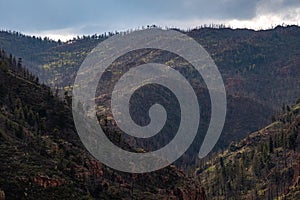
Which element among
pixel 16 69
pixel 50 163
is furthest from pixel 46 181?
pixel 16 69

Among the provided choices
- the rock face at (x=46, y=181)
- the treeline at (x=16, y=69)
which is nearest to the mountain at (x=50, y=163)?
the rock face at (x=46, y=181)

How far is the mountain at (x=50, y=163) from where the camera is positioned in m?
78.6

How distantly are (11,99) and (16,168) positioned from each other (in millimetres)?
36422

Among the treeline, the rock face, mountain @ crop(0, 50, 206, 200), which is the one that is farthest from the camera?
the treeline

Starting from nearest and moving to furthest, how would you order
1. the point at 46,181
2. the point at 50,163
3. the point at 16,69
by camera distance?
1. the point at 46,181
2. the point at 50,163
3. the point at 16,69

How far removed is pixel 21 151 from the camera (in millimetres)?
87188

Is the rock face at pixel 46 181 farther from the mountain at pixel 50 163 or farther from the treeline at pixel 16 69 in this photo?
the treeline at pixel 16 69

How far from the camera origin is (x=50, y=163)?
88.1m

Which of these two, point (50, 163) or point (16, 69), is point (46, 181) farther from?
point (16, 69)

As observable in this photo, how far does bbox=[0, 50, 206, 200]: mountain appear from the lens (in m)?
78.6

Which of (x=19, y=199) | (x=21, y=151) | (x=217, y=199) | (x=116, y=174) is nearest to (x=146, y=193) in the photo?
(x=116, y=174)

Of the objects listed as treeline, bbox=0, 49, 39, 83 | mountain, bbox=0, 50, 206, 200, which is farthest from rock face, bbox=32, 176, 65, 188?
treeline, bbox=0, 49, 39, 83

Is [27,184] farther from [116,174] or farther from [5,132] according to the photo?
[116,174]

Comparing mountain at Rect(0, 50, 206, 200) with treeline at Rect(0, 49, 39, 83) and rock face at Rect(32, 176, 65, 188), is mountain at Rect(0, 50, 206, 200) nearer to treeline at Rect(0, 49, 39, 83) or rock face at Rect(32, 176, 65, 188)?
rock face at Rect(32, 176, 65, 188)
